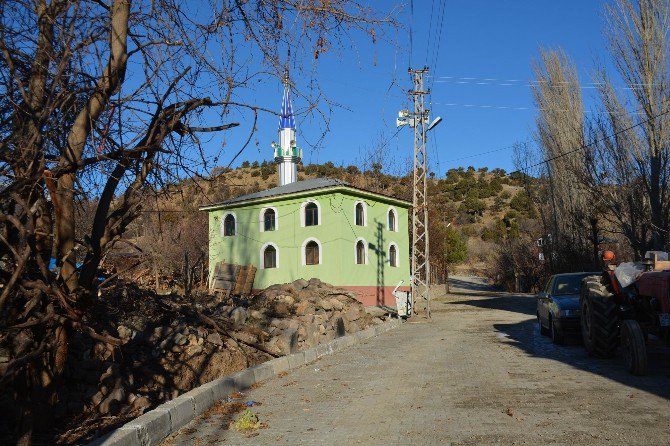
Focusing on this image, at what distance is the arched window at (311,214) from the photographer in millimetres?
33250

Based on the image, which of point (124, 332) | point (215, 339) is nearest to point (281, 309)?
point (215, 339)

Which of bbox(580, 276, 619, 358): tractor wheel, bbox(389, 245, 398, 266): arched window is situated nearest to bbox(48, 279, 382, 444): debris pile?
bbox(580, 276, 619, 358): tractor wheel

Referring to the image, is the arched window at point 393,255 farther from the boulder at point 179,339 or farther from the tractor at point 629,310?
the boulder at point 179,339

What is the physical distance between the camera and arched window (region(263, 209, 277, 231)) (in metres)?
34.9

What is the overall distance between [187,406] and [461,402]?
3.36 meters

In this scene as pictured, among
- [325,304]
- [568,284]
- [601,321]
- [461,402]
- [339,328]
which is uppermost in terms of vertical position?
[568,284]

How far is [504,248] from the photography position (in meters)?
A: 57.6

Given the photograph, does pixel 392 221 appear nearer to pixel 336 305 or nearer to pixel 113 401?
pixel 336 305

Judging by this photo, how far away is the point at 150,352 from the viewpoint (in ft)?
33.5

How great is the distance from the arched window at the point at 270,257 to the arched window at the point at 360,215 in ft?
15.9

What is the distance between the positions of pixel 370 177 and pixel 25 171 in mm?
45516

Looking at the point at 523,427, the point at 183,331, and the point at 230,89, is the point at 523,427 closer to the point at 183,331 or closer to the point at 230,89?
the point at 230,89

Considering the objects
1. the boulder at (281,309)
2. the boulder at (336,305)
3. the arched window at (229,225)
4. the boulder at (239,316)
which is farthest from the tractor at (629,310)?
the arched window at (229,225)

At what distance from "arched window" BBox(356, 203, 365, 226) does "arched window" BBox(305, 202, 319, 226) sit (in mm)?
2183
